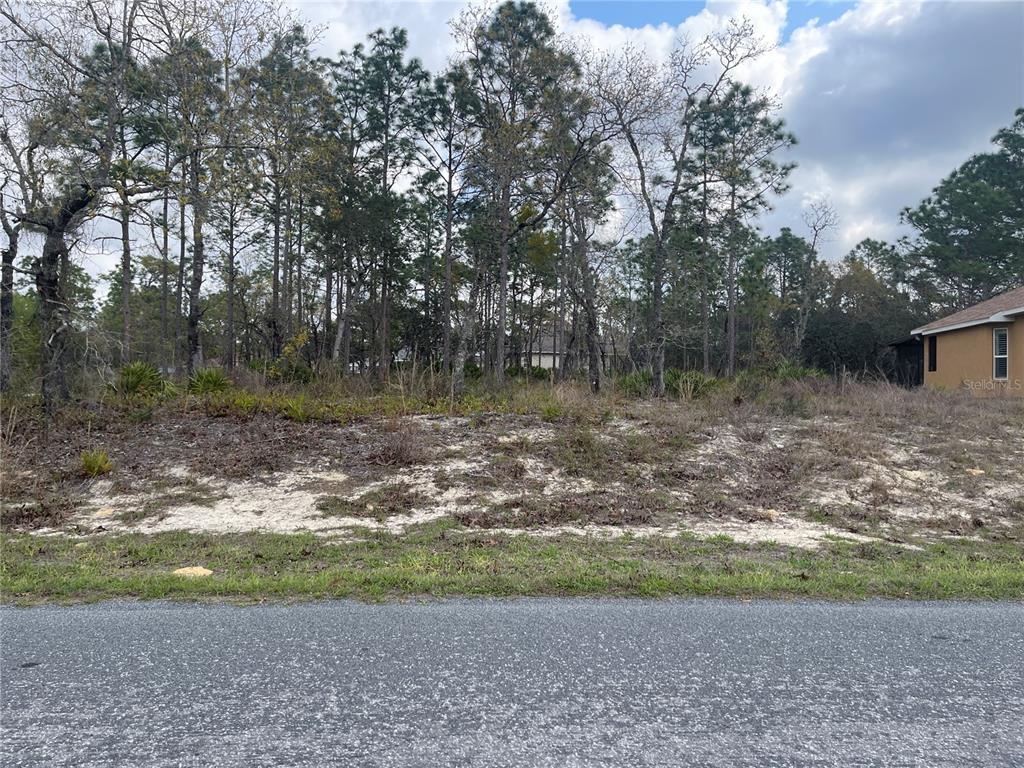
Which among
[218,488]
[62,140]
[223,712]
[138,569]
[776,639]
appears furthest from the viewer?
[62,140]

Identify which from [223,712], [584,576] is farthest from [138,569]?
[584,576]

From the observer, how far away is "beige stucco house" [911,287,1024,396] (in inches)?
750

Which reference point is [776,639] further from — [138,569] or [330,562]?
[138,569]

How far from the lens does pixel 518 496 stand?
319 inches

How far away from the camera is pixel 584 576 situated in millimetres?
4836

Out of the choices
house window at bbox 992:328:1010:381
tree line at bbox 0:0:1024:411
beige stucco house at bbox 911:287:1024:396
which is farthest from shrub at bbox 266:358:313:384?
house window at bbox 992:328:1010:381

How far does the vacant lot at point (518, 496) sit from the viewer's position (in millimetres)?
4988

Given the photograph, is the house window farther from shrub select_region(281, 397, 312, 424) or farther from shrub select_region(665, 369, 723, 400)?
shrub select_region(281, 397, 312, 424)

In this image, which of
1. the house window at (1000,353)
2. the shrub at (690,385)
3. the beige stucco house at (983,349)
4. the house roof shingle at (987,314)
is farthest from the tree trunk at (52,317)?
the house window at (1000,353)

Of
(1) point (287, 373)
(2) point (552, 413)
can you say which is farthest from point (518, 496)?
(1) point (287, 373)

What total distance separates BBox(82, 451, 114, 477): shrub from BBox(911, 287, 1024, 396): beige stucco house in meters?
21.3

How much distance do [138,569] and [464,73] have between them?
19.3m

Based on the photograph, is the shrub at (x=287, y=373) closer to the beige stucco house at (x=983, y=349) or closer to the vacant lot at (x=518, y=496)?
the vacant lot at (x=518, y=496)

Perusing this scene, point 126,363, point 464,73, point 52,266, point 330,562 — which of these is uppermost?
point 464,73
